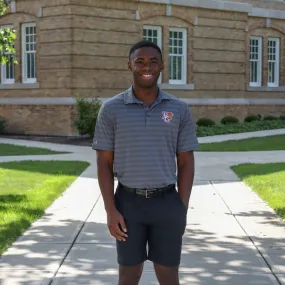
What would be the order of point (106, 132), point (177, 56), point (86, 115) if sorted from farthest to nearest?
1. point (177, 56)
2. point (86, 115)
3. point (106, 132)

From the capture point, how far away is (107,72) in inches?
956

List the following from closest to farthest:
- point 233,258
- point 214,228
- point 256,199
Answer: point 233,258
point 214,228
point 256,199

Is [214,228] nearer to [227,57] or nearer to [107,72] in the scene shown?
[107,72]

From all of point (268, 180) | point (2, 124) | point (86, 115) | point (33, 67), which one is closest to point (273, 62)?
point (33, 67)

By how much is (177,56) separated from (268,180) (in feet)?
48.6

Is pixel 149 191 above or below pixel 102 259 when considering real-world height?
above

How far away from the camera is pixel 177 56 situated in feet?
87.7

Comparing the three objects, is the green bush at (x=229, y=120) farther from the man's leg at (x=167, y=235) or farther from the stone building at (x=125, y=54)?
the man's leg at (x=167, y=235)

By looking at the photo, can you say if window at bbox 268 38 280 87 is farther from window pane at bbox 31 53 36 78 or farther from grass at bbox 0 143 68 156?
grass at bbox 0 143 68 156

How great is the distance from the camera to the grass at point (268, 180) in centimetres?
1027

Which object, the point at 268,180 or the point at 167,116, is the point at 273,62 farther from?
the point at 167,116

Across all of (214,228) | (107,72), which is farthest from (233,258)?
(107,72)

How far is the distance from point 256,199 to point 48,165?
620 cm

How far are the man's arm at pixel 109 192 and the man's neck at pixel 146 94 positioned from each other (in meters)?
0.40
